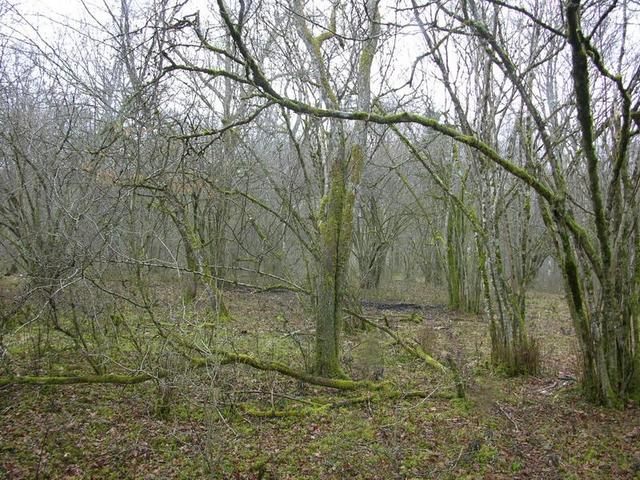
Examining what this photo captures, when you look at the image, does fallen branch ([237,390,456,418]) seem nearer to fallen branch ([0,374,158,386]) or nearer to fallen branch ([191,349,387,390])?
fallen branch ([191,349,387,390])

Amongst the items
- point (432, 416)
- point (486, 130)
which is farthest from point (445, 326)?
point (432, 416)

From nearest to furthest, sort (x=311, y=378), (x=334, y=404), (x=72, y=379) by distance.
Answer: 1. (x=72, y=379)
2. (x=334, y=404)
3. (x=311, y=378)

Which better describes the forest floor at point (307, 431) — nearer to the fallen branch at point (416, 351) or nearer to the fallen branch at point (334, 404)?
the fallen branch at point (334, 404)

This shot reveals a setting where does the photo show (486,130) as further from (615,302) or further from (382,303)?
(382,303)

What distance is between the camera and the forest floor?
393 cm

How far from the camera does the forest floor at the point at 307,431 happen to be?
3.93 meters

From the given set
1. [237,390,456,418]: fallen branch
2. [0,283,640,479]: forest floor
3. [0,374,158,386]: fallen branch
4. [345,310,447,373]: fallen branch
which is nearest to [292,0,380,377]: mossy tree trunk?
[0,283,640,479]: forest floor

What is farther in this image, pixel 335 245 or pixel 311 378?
pixel 335 245

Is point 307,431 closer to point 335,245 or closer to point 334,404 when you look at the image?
point 334,404

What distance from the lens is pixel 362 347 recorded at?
7984 mm

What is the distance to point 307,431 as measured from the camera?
4.73 m

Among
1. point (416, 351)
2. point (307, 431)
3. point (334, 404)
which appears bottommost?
point (307, 431)

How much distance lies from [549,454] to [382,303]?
11565mm

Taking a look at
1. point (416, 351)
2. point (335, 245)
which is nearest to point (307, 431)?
point (335, 245)
